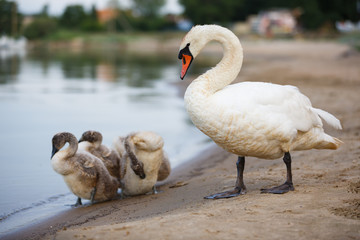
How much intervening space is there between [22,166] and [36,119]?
15.5 feet

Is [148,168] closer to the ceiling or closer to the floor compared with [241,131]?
closer to the floor

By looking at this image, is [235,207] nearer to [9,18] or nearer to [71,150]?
[71,150]

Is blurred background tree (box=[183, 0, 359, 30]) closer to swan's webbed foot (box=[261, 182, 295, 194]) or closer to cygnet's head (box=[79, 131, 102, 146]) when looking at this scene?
cygnet's head (box=[79, 131, 102, 146])

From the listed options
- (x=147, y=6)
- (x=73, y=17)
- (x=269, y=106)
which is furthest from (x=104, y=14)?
(x=269, y=106)

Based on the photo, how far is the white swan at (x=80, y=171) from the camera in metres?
6.16

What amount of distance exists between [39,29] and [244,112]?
82088 millimetres

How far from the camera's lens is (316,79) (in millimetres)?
18906

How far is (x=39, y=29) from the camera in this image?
269 feet

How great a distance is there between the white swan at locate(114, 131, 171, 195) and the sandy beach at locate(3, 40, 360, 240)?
22 centimetres

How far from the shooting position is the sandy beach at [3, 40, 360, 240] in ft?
12.5

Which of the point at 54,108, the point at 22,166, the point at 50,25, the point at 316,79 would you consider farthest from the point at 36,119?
the point at 50,25

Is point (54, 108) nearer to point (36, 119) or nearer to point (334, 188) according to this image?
point (36, 119)

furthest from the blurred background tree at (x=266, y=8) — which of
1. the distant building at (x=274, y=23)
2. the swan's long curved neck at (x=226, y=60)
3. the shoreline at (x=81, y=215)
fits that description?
the swan's long curved neck at (x=226, y=60)

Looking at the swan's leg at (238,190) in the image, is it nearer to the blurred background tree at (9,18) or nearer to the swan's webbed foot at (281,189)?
the swan's webbed foot at (281,189)
